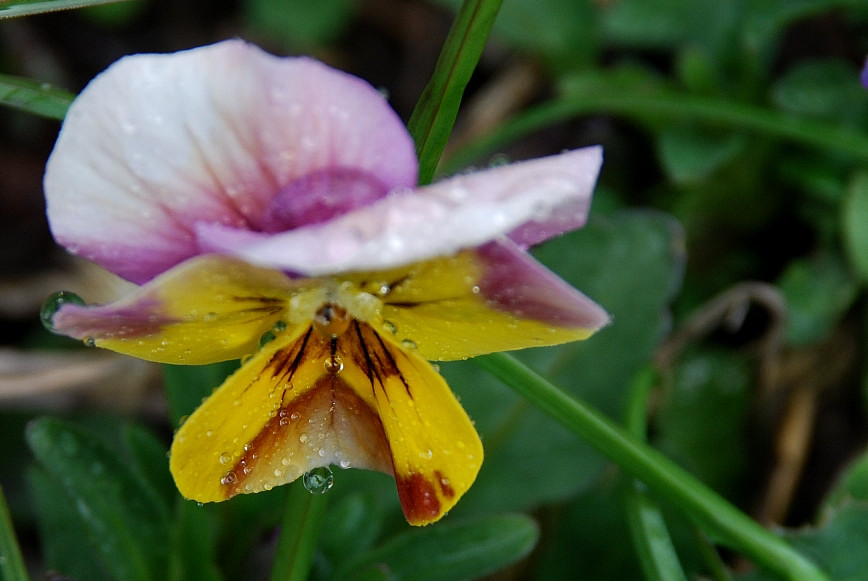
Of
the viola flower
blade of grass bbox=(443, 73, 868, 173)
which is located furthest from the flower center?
blade of grass bbox=(443, 73, 868, 173)

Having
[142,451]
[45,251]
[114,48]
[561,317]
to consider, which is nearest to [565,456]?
[142,451]

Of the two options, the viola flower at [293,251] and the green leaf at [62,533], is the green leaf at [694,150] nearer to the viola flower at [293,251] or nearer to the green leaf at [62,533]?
the viola flower at [293,251]

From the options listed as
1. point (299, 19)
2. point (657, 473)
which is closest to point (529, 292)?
point (657, 473)

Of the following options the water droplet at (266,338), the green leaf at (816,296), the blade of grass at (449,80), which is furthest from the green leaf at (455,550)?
the green leaf at (816,296)

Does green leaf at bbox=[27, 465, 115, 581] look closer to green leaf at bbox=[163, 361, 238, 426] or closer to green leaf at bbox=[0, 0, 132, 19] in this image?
green leaf at bbox=[163, 361, 238, 426]

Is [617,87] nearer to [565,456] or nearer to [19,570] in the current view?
[565,456]

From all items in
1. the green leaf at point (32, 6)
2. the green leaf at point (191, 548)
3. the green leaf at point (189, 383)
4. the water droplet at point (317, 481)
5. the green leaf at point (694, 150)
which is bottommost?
the green leaf at point (191, 548)
